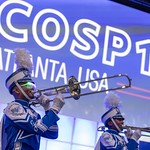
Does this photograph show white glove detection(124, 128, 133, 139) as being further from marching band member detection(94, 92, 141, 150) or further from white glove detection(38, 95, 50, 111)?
white glove detection(38, 95, 50, 111)

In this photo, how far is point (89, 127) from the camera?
440cm

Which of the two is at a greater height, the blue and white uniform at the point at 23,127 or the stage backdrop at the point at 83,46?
the stage backdrop at the point at 83,46

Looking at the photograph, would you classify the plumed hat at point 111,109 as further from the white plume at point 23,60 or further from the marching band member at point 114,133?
the white plume at point 23,60

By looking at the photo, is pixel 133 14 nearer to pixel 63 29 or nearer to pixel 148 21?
pixel 148 21

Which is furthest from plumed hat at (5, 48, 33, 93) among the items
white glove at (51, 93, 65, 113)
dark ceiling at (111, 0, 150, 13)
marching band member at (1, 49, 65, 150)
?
dark ceiling at (111, 0, 150, 13)

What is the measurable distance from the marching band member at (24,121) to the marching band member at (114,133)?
2.01 feet

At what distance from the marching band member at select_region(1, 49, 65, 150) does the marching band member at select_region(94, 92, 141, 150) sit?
2.01 feet

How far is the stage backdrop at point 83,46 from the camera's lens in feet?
14.0

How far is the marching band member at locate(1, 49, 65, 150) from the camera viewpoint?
10.3ft

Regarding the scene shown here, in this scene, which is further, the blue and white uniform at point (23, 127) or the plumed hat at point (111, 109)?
the plumed hat at point (111, 109)

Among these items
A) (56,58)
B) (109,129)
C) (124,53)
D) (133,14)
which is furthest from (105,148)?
(133,14)

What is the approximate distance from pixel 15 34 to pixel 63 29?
0.45m

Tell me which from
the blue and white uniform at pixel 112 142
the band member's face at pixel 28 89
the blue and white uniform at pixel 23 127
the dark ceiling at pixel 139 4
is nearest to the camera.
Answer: the blue and white uniform at pixel 23 127

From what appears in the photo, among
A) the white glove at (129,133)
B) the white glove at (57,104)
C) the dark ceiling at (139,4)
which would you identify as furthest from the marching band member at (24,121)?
the dark ceiling at (139,4)
